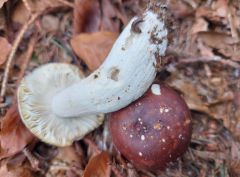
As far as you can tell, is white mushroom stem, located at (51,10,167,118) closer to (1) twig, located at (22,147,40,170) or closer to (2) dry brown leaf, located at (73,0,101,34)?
(1) twig, located at (22,147,40,170)

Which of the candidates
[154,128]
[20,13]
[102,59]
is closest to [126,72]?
[154,128]

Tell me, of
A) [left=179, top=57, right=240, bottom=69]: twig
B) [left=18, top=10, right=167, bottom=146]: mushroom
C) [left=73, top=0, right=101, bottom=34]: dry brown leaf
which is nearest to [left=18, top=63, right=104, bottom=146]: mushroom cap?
[left=18, top=10, right=167, bottom=146]: mushroom

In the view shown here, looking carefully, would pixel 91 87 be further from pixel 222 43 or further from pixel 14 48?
pixel 222 43

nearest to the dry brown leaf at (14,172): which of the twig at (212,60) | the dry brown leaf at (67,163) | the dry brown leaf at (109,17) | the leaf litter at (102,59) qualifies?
the leaf litter at (102,59)

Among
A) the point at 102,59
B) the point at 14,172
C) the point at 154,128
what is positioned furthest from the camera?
the point at 102,59

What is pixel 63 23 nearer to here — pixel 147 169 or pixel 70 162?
pixel 70 162

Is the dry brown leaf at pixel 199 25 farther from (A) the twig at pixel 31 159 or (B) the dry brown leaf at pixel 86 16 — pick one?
(A) the twig at pixel 31 159
